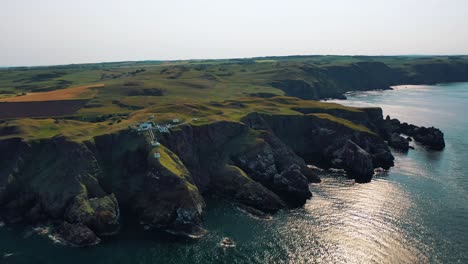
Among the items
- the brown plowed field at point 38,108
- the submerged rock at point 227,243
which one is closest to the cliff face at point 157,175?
the submerged rock at point 227,243

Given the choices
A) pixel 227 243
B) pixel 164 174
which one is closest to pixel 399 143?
pixel 164 174

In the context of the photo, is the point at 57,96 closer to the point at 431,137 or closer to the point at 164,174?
the point at 164,174

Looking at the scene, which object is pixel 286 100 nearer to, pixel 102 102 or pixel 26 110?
pixel 102 102

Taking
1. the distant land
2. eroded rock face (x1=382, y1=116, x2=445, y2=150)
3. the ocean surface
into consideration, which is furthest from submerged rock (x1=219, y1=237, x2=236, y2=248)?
eroded rock face (x1=382, y1=116, x2=445, y2=150)

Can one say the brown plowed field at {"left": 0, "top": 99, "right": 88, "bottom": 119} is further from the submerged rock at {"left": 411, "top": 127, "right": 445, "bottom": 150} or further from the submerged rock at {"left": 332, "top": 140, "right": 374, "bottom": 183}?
the submerged rock at {"left": 411, "top": 127, "right": 445, "bottom": 150}

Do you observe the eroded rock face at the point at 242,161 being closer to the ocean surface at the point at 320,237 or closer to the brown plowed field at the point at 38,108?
the ocean surface at the point at 320,237

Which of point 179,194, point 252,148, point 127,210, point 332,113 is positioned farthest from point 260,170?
point 332,113
